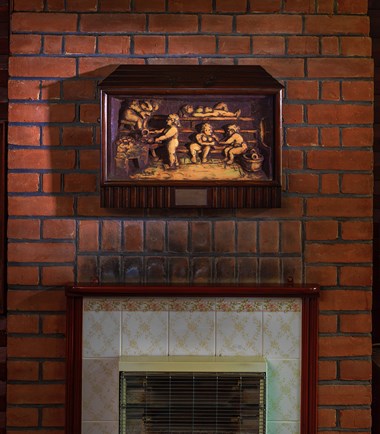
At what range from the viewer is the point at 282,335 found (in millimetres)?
1908

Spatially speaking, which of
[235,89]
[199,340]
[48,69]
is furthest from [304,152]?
[48,69]

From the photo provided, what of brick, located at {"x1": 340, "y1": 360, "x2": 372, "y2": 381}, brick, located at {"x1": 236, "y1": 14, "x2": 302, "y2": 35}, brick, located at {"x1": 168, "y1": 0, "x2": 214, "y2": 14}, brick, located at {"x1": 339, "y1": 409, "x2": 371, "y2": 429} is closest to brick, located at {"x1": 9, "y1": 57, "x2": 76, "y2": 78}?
brick, located at {"x1": 168, "y1": 0, "x2": 214, "y2": 14}

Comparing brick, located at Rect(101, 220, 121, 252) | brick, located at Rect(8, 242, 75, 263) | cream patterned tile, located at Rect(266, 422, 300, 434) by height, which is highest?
brick, located at Rect(101, 220, 121, 252)

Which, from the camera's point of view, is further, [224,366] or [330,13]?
[330,13]

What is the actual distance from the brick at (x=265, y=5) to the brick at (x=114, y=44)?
488 millimetres

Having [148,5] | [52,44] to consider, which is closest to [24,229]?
[52,44]

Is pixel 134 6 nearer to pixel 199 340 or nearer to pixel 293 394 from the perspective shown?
pixel 199 340

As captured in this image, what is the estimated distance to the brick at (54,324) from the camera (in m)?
1.94

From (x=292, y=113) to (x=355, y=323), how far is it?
0.83 meters

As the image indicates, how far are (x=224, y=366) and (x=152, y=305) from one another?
0.34 m

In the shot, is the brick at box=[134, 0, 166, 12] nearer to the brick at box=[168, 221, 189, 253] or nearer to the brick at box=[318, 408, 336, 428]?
the brick at box=[168, 221, 189, 253]

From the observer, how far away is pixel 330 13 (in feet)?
6.40

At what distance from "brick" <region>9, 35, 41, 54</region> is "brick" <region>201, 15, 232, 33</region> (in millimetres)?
625

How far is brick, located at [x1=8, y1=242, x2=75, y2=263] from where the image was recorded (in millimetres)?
1942
